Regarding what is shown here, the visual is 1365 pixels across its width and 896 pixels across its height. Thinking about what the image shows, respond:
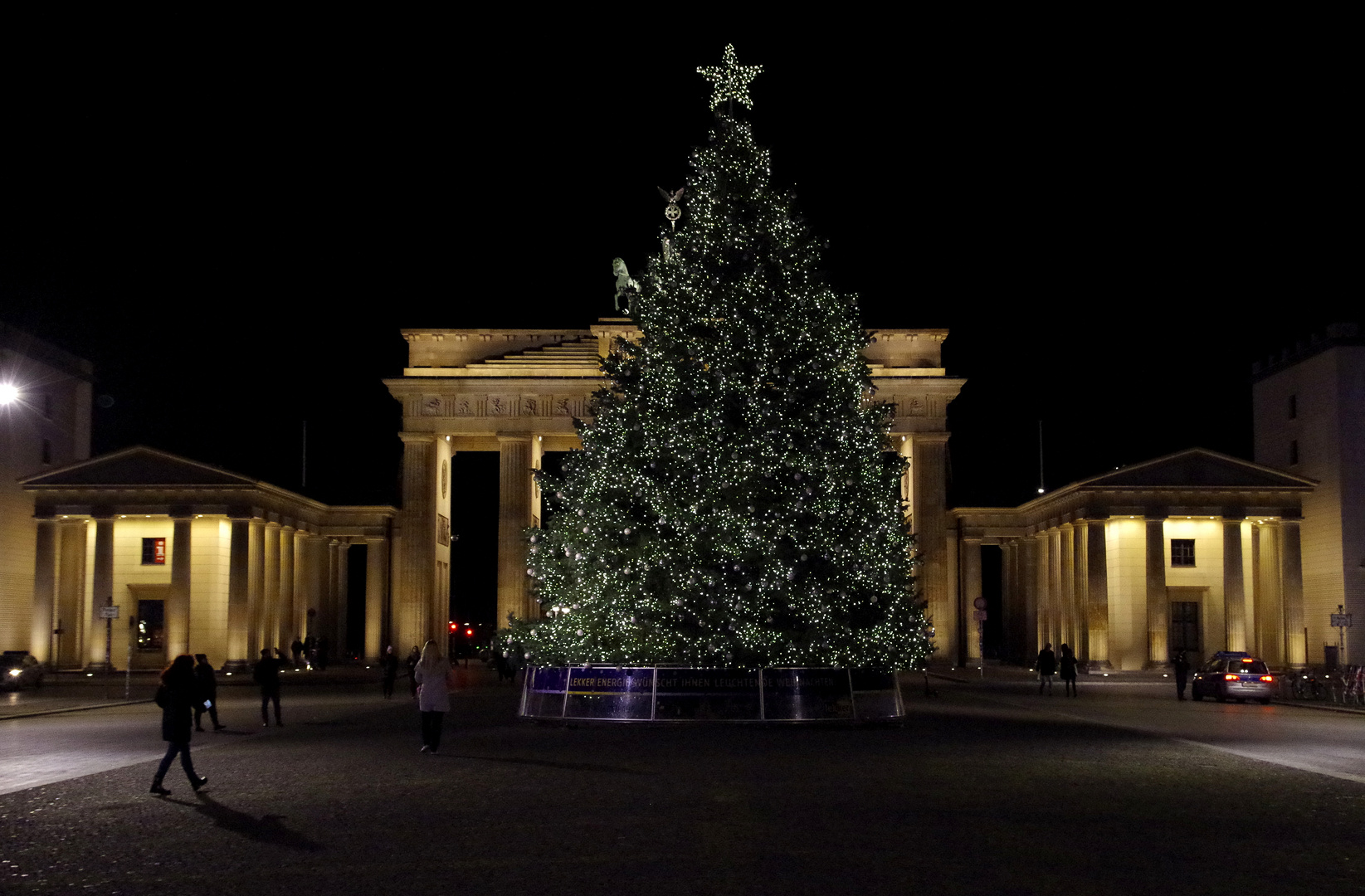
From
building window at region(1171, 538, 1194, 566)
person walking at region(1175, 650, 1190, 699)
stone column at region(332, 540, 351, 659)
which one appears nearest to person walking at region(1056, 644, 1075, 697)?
person walking at region(1175, 650, 1190, 699)

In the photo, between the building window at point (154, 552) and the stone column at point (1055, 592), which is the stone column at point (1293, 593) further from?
the building window at point (154, 552)

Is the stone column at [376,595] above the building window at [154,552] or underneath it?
underneath

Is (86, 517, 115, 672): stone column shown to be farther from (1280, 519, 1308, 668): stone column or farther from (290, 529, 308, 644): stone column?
(1280, 519, 1308, 668): stone column

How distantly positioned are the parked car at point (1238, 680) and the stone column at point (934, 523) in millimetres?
27340

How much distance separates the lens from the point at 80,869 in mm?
11836

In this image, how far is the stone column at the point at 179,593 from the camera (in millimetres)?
62062

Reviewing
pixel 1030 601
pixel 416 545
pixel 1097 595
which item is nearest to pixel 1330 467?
pixel 1097 595

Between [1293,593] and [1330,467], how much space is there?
5.58 meters

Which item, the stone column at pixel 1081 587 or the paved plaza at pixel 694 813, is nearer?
the paved plaza at pixel 694 813

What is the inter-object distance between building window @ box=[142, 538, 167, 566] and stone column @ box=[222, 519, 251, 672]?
17.1 ft

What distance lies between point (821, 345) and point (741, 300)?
174cm

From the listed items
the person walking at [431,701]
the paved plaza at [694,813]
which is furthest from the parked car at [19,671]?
the person walking at [431,701]

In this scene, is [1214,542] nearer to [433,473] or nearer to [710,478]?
[433,473]

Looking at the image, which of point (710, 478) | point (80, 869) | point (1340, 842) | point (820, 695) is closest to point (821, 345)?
point (710, 478)
